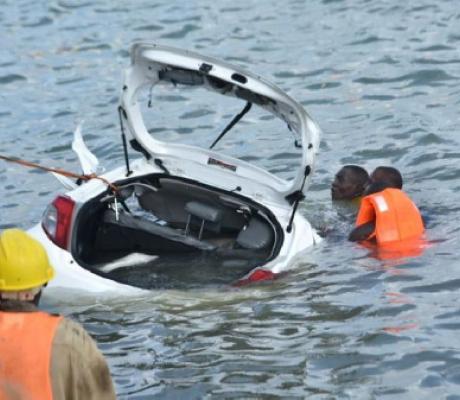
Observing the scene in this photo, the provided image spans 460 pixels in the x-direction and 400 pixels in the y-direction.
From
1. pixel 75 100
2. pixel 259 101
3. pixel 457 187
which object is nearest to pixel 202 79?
pixel 259 101

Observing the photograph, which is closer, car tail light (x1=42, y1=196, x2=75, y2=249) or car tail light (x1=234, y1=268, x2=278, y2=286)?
car tail light (x1=42, y1=196, x2=75, y2=249)

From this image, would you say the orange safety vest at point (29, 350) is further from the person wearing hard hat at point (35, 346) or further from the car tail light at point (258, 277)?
the car tail light at point (258, 277)

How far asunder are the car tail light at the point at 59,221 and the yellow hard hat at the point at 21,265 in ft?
11.0

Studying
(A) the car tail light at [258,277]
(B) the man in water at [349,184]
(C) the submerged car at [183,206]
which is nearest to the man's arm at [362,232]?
(C) the submerged car at [183,206]

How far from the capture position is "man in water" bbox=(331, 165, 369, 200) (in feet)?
37.9

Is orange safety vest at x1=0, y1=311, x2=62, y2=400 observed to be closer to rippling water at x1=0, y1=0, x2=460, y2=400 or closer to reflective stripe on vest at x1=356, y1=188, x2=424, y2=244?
rippling water at x1=0, y1=0, x2=460, y2=400

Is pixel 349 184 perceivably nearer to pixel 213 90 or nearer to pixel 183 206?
pixel 183 206

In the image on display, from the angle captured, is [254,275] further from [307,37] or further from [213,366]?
[307,37]

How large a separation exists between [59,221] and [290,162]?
4692 mm

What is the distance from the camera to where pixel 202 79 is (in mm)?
9375

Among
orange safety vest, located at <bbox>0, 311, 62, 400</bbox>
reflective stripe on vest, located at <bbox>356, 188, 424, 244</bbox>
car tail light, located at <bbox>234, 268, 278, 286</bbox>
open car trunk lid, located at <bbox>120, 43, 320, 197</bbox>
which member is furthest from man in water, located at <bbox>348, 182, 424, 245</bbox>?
orange safety vest, located at <bbox>0, 311, 62, 400</bbox>

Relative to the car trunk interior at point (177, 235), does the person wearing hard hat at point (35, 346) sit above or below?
above

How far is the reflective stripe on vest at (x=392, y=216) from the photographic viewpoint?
10.1 metres

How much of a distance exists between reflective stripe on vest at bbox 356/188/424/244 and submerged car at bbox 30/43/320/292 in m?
0.71
